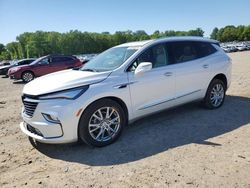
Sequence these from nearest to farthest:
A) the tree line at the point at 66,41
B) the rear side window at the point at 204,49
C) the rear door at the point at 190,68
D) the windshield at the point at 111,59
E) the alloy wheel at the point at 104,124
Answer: the alloy wheel at the point at 104,124
the windshield at the point at 111,59
the rear door at the point at 190,68
the rear side window at the point at 204,49
the tree line at the point at 66,41

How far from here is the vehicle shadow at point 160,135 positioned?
Result: 4.16 metres

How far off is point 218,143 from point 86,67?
2850 mm

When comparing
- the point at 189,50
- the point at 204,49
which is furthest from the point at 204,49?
the point at 189,50

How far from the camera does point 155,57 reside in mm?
5195

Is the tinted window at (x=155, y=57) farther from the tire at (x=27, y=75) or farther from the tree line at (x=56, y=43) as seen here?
the tree line at (x=56, y=43)

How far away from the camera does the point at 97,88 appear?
14.2 ft

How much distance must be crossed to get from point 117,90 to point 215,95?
113 inches

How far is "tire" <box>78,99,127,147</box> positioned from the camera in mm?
4238

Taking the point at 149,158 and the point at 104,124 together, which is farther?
the point at 104,124

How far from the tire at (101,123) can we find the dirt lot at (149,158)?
6.8 inches

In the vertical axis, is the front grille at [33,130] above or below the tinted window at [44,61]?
below

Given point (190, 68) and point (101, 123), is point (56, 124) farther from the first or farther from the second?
point (190, 68)

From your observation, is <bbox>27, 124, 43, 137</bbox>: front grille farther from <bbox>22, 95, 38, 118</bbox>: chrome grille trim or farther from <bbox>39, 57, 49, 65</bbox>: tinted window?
<bbox>39, 57, 49, 65</bbox>: tinted window

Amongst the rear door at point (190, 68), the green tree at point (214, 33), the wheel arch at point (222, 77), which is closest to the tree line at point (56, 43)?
the green tree at point (214, 33)
